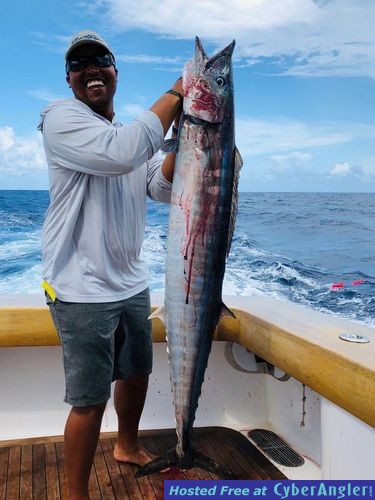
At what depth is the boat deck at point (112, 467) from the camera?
7.79ft

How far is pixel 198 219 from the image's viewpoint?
174cm

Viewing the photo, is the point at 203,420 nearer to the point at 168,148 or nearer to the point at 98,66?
the point at 168,148

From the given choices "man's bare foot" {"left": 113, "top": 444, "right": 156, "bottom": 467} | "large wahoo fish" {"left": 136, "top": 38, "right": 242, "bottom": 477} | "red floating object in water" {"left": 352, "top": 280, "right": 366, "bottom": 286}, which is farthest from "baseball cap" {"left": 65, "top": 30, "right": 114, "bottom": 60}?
"red floating object in water" {"left": 352, "top": 280, "right": 366, "bottom": 286}

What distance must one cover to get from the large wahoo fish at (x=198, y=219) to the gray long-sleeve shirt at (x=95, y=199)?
0.16 m

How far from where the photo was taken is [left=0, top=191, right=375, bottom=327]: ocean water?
8.89 metres

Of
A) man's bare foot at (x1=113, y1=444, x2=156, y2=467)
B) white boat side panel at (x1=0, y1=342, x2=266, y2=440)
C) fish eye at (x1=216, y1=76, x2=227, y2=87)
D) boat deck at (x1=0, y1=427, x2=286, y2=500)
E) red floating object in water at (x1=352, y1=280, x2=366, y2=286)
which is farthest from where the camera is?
red floating object in water at (x1=352, y1=280, x2=366, y2=286)

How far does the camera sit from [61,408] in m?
2.98

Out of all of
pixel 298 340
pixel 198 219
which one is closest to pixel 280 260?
pixel 298 340

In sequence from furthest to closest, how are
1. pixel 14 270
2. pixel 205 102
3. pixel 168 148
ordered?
pixel 14 270
pixel 168 148
pixel 205 102

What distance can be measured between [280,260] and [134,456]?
9.85m

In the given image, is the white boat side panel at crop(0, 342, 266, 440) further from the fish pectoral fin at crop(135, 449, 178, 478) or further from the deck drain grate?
the fish pectoral fin at crop(135, 449, 178, 478)

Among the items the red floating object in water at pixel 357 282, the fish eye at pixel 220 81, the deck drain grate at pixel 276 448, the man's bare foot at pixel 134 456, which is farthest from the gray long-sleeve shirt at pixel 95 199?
the red floating object in water at pixel 357 282

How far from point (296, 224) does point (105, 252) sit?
1898 cm

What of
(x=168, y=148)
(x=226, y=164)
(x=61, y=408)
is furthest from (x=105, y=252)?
(x=61, y=408)
